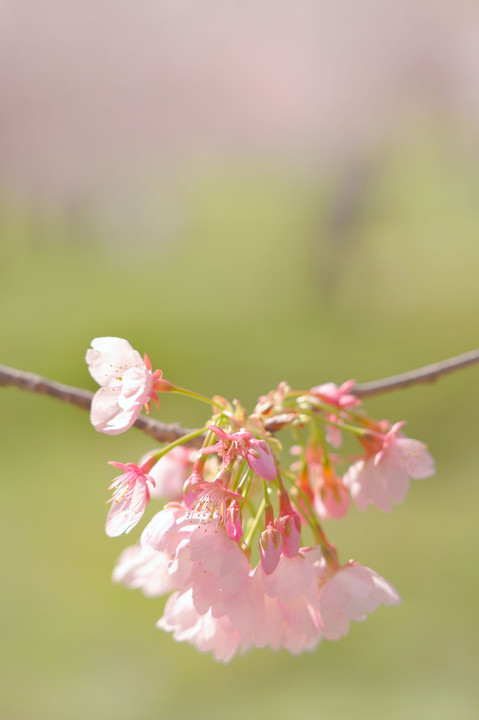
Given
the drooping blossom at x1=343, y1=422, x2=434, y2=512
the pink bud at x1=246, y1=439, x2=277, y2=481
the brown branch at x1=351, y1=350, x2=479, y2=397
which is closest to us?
the pink bud at x1=246, y1=439, x2=277, y2=481

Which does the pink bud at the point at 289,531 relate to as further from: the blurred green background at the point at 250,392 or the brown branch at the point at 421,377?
the blurred green background at the point at 250,392

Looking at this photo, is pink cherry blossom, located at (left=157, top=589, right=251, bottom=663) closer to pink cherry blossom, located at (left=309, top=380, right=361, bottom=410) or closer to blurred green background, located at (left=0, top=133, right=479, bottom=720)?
pink cherry blossom, located at (left=309, top=380, right=361, bottom=410)

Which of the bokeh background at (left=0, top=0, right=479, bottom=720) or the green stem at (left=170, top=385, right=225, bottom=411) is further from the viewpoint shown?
the bokeh background at (left=0, top=0, right=479, bottom=720)

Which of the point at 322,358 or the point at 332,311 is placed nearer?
the point at 322,358

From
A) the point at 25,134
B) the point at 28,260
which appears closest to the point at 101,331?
the point at 28,260

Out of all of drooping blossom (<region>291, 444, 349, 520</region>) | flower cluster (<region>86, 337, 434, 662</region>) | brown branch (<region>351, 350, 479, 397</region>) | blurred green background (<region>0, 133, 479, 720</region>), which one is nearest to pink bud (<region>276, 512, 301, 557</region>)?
flower cluster (<region>86, 337, 434, 662</region>)

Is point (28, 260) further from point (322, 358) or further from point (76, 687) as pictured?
point (76, 687)
